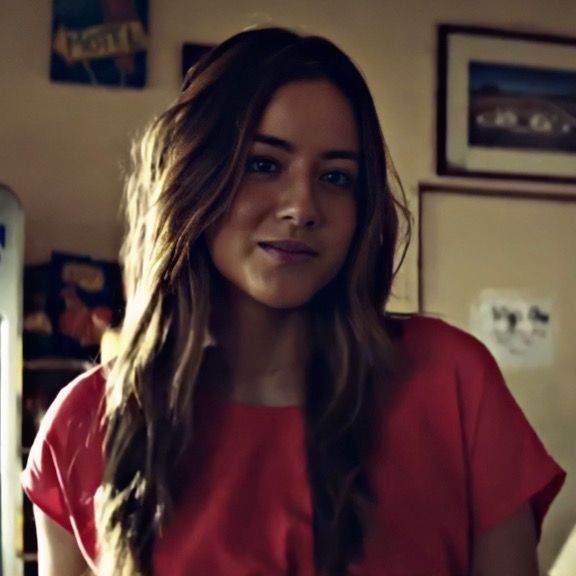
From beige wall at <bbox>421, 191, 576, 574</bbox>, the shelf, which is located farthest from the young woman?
beige wall at <bbox>421, 191, 576, 574</bbox>

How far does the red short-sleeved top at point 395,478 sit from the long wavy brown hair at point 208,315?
20 millimetres

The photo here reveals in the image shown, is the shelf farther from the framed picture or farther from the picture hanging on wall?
the framed picture

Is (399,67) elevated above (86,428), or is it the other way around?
(399,67)

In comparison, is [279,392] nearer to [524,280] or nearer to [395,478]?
[395,478]

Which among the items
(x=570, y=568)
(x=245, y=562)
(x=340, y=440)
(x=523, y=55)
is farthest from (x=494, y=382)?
(x=523, y=55)

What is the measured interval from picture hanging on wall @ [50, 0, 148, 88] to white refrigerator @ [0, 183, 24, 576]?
49 cm

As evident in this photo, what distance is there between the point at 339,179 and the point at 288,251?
0.31ft

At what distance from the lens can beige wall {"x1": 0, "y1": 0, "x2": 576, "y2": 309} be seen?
6.64 ft

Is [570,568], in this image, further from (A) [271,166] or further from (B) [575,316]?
(A) [271,166]

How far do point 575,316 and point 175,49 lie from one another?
1.22 m

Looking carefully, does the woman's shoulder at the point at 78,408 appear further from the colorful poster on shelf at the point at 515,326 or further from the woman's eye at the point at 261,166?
the colorful poster on shelf at the point at 515,326

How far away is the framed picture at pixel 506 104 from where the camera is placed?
2248 mm

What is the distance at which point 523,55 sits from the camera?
2.31 m

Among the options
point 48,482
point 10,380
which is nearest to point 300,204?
point 48,482
